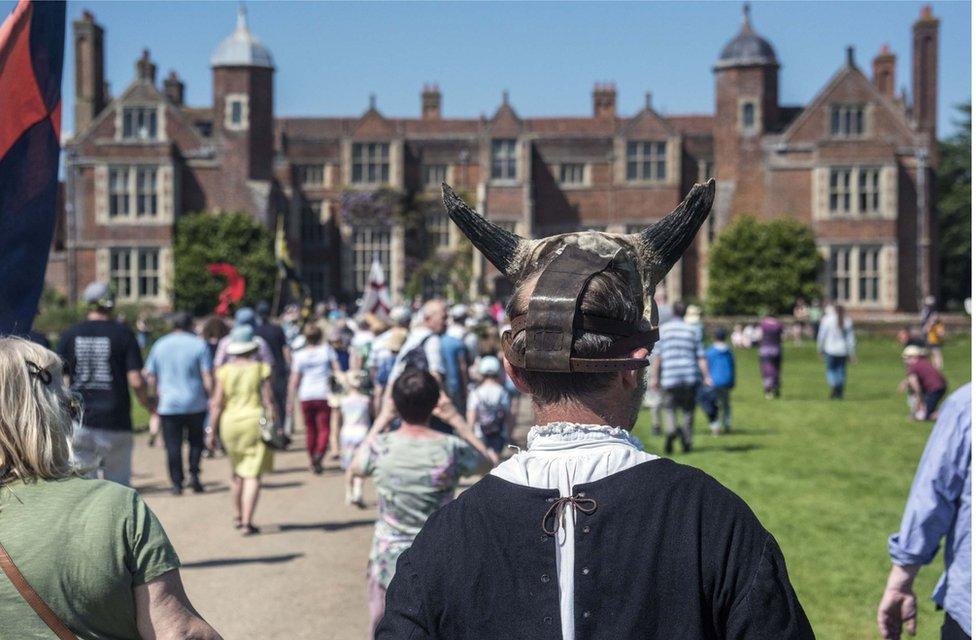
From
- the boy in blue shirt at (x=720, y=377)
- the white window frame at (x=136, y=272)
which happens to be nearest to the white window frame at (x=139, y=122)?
the white window frame at (x=136, y=272)

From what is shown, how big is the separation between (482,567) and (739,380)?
23905 millimetres

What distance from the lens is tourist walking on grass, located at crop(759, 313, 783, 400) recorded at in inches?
774

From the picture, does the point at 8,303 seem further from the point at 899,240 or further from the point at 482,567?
the point at 899,240

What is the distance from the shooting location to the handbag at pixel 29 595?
282cm

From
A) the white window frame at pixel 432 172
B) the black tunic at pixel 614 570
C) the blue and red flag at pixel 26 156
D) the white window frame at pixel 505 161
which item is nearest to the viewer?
the black tunic at pixel 614 570

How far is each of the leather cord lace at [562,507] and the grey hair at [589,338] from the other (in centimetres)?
21

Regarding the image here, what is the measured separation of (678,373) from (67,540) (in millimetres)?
10889

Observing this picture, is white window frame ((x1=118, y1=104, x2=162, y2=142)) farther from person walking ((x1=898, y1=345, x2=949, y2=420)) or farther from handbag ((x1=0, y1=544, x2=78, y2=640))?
handbag ((x1=0, y1=544, x2=78, y2=640))

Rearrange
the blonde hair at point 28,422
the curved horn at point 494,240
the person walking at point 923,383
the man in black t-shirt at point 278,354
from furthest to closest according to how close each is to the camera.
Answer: the person walking at point 923,383 < the man in black t-shirt at point 278,354 < the blonde hair at point 28,422 < the curved horn at point 494,240

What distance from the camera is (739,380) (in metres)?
25.7

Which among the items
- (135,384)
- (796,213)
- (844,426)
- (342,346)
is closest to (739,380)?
(844,426)

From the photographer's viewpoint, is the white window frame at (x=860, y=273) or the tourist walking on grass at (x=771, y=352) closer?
the tourist walking on grass at (x=771, y=352)

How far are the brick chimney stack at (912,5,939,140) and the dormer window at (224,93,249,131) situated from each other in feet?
81.6

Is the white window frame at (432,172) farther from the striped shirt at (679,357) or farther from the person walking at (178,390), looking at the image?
the person walking at (178,390)
